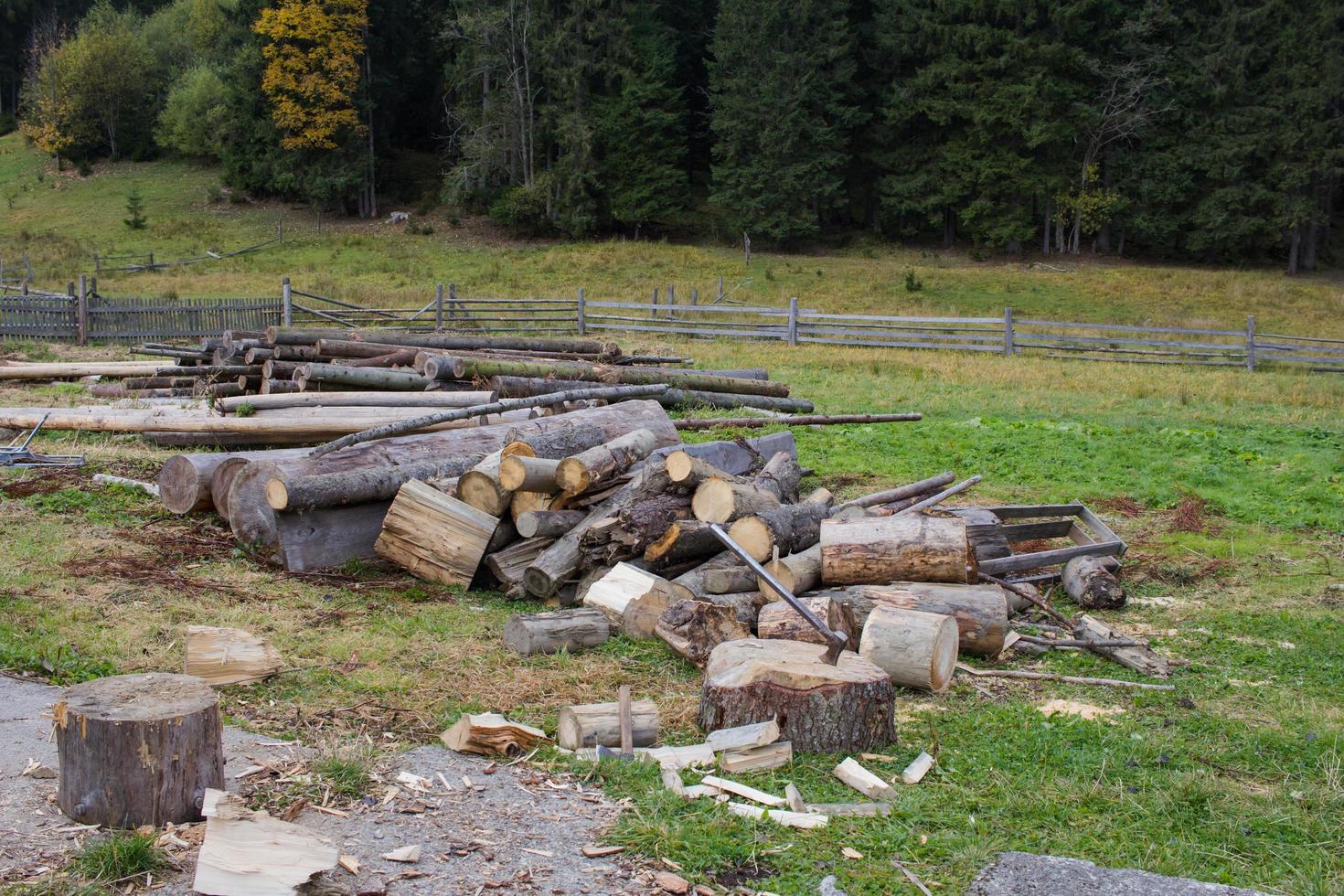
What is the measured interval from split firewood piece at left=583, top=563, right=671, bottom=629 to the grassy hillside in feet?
83.2

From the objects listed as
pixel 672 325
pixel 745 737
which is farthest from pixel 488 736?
pixel 672 325

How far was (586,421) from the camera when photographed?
1012 cm

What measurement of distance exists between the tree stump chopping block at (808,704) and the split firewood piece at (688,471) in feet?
8.15

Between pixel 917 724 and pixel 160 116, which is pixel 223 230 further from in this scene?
pixel 917 724

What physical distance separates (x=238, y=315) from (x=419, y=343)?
30.4 feet

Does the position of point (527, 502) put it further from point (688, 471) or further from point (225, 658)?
point (225, 658)

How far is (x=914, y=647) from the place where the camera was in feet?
19.8

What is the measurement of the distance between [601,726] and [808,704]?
0.96 metres

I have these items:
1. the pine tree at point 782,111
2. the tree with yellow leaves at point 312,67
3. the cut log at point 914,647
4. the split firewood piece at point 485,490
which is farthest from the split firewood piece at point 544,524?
the tree with yellow leaves at point 312,67

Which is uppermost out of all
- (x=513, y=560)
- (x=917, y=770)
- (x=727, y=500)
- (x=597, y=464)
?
(x=597, y=464)

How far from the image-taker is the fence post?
2272 centimetres

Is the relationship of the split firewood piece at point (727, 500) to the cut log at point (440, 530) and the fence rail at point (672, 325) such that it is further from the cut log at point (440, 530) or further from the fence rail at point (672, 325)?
the fence rail at point (672, 325)

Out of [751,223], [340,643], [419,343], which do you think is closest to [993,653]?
[340,643]

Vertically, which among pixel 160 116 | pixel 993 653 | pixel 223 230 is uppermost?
pixel 160 116
